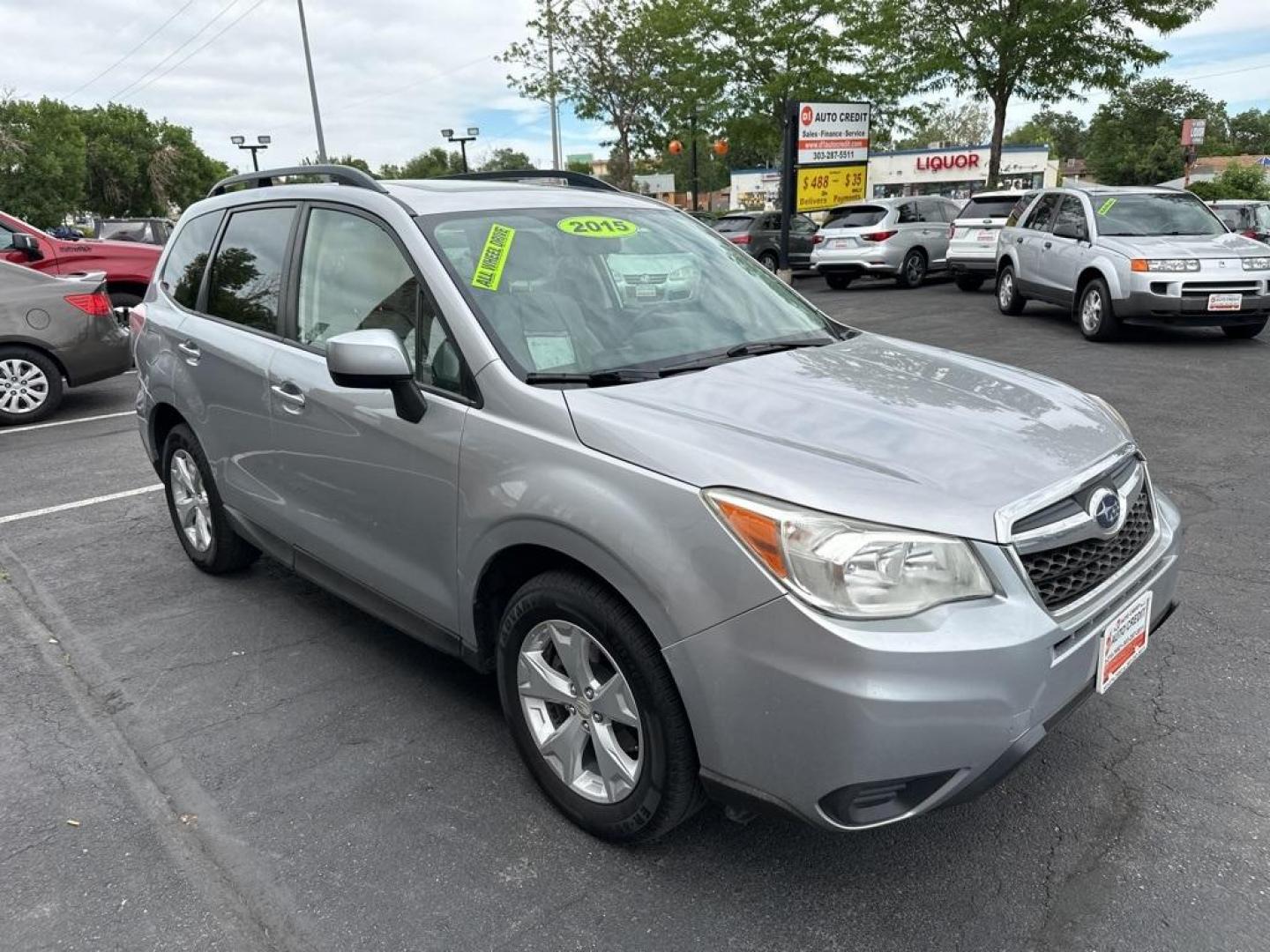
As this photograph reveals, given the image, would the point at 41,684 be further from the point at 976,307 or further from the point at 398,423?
the point at 976,307

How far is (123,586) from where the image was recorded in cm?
455

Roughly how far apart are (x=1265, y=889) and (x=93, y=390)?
10813 mm

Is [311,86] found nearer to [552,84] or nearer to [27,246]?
[552,84]

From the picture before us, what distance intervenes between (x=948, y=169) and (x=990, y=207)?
37.8m

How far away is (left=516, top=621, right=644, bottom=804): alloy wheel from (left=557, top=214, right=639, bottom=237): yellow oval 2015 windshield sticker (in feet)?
4.70

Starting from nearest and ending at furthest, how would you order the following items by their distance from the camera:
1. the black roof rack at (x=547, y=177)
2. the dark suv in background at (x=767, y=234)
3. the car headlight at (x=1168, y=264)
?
the black roof rack at (x=547, y=177)
the car headlight at (x=1168, y=264)
the dark suv in background at (x=767, y=234)

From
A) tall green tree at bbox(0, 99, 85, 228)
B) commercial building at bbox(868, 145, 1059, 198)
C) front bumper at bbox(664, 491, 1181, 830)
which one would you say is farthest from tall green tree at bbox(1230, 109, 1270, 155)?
front bumper at bbox(664, 491, 1181, 830)

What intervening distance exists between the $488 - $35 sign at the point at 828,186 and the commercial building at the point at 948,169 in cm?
3157

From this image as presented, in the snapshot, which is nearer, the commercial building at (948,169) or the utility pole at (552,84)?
the utility pole at (552,84)

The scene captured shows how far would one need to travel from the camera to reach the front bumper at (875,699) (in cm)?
196

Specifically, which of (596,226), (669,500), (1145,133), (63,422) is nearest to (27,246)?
(63,422)

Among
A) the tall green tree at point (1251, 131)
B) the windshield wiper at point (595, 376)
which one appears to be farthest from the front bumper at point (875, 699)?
the tall green tree at point (1251, 131)

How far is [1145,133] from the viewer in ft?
255

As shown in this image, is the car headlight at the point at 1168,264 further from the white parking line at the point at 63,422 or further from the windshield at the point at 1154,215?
the white parking line at the point at 63,422
